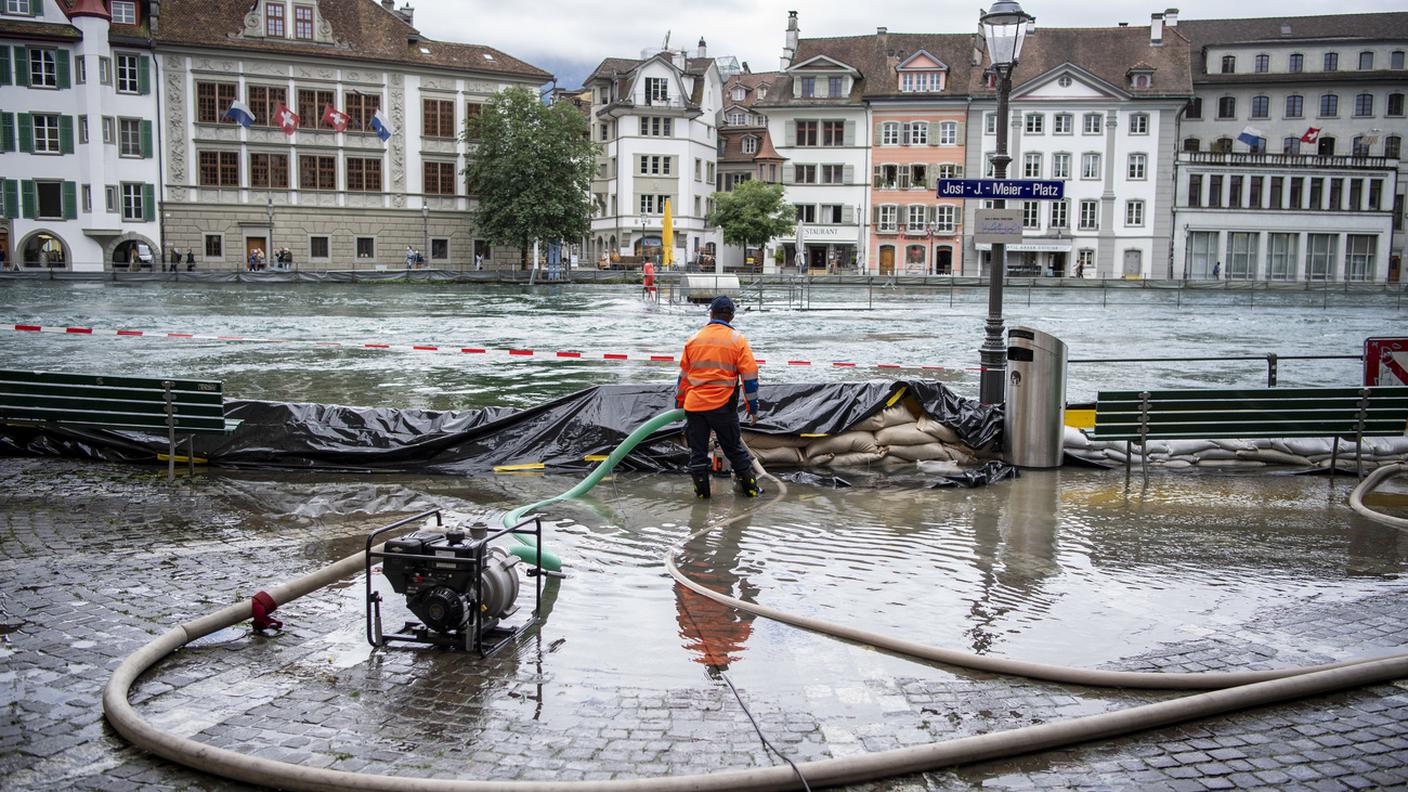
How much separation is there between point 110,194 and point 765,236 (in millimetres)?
39243

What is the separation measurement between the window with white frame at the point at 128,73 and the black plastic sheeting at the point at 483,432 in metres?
59.1

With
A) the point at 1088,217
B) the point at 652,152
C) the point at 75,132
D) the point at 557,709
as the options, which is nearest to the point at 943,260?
the point at 1088,217

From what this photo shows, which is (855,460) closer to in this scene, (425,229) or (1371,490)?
(1371,490)

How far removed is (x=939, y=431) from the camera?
12.0m

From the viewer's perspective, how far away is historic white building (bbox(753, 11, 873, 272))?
8262cm

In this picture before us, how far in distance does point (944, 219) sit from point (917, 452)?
72033mm

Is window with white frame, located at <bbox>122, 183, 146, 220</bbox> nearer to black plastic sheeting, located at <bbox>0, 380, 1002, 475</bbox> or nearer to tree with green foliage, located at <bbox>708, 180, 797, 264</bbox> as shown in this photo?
tree with green foliage, located at <bbox>708, 180, 797, 264</bbox>

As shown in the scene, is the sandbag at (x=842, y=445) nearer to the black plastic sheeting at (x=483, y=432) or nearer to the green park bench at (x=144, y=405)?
the black plastic sheeting at (x=483, y=432)

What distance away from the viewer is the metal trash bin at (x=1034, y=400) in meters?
11.8

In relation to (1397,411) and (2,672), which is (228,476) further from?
(1397,411)

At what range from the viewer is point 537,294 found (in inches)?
2172

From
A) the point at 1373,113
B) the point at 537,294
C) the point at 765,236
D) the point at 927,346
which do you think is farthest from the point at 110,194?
the point at 1373,113

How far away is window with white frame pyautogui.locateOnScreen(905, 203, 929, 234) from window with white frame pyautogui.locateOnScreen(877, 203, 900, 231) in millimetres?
1100

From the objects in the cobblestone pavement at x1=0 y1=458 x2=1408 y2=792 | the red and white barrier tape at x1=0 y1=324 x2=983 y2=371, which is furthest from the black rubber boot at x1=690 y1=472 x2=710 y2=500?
the red and white barrier tape at x1=0 y1=324 x2=983 y2=371
